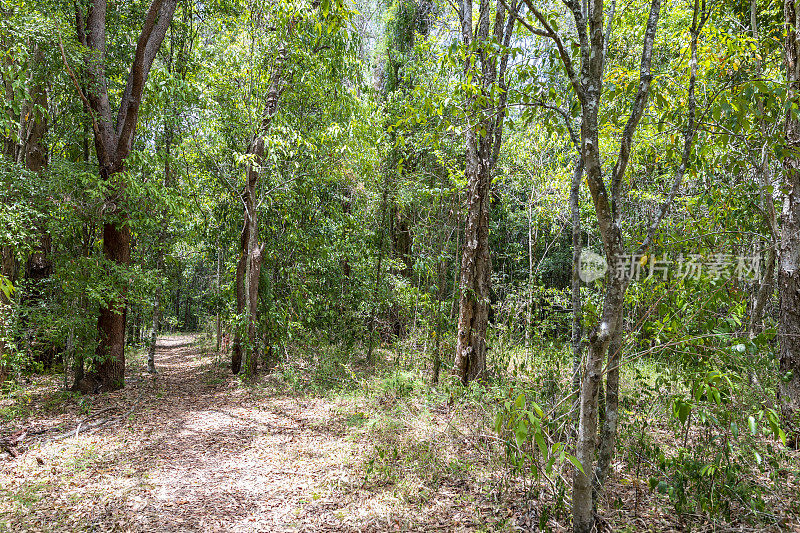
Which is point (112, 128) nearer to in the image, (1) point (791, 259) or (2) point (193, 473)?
(2) point (193, 473)

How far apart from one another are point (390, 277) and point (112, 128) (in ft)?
19.0

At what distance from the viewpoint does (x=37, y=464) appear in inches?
186

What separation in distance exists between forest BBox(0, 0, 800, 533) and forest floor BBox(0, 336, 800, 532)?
4cm

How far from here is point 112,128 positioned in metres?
7.07

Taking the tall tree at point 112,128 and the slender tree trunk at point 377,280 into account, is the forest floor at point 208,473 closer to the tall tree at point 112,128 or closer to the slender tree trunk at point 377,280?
the tall tree at point 112,128

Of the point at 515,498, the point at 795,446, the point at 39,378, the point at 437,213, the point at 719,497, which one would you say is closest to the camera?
the point at 719,497

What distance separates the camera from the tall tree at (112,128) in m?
6.84

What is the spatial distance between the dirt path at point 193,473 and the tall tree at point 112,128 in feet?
3.24

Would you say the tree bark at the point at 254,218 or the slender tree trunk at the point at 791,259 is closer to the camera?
the slender tree trunk at the point at 791,259

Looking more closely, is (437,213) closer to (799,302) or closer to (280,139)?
(280,139)

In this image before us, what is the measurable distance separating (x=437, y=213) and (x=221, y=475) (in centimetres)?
835

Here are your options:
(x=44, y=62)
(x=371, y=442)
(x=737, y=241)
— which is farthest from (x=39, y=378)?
(x=737, y=241)

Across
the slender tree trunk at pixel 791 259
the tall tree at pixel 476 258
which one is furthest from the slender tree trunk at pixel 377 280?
the slender tree trunk at pixel 791 259

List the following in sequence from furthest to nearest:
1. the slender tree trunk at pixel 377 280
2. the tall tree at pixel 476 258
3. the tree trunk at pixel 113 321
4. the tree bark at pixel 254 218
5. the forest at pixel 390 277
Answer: the slender tree trunk at pixel 377 280, the tree bark at pixel 254 218, the tree trunk at pixel 113 321, the tall tree at pixel 476 258, the forest at pixel 390 277
